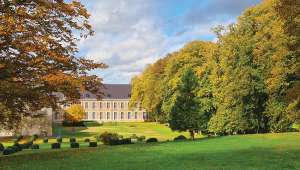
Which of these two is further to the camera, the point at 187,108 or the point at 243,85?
the point at 187,108

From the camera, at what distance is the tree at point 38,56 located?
2381 centimetres

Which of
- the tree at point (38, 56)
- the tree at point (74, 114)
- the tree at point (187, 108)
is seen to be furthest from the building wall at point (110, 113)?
the tree at point (38, 56)

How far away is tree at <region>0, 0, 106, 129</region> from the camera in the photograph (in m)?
23.8

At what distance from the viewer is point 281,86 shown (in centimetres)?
4516

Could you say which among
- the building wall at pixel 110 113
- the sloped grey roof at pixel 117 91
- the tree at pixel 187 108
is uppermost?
the sloped grey roof at pixel 117 91

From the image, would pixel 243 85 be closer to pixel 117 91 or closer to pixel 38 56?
pixel 38 56

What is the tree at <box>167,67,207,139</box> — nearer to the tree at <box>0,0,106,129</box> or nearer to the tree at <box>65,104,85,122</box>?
the tree at <box>0,0,106,129</box>

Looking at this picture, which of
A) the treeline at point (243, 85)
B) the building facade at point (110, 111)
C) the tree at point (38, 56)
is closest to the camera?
the tree at point (38, 56)

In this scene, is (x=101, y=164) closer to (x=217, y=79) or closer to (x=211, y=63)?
(x=217, y=79)

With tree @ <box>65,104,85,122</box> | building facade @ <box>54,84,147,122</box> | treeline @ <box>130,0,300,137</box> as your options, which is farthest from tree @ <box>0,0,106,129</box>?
building facade @ <box>54,84,147,122</box>

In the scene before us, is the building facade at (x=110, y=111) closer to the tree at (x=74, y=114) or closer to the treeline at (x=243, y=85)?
the tree at (x=74, y=114)

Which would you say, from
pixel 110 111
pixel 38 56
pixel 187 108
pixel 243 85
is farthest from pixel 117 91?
pixel 38 56

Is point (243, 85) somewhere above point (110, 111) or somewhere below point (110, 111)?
below

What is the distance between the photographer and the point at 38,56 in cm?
2531
